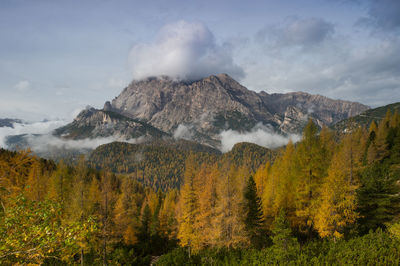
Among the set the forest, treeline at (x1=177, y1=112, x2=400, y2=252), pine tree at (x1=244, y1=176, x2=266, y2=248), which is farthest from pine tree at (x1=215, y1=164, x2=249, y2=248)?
pine tree at (x1=244, y1=176, x2=266, y2=248)

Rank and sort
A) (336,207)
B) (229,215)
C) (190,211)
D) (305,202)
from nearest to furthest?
(336,207)
(305,202)
(229,215)
(190,211)

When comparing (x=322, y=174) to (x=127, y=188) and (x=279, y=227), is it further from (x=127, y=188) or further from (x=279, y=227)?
(x=127, y=188)

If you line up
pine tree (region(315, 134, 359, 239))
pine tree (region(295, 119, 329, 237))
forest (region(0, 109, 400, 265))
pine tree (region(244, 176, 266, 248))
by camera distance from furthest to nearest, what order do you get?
1. pine tree (region(244, 176, 266, 248))
2. pine tree (region(295, 119, 329, 237))
3. pine tree (region(315, 134, 359, 239))
4. forest (region(0, 109, 400, 265))

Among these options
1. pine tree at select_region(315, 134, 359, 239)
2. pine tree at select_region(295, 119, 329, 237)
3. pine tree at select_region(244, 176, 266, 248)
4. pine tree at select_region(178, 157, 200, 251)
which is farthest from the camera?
pine tree at select_region(244, 176, 266, 248)

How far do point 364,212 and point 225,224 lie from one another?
15964 mm

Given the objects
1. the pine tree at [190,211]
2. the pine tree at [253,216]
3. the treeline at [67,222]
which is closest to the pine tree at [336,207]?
the pine tree at [253,216]

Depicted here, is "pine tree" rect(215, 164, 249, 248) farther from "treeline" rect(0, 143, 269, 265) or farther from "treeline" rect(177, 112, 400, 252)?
"treeline" rect(0, 143, 269, 265)

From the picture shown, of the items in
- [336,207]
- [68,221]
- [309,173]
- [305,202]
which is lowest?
[305,202]

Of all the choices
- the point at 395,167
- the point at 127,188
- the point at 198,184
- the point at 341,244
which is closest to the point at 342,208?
the point at 341,244

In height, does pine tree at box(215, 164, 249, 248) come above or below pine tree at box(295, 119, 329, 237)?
below

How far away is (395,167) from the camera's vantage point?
38.9 m

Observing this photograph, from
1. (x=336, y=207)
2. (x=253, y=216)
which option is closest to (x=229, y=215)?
(x=253, y=216)

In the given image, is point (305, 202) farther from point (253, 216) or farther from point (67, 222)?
point (67, 222)

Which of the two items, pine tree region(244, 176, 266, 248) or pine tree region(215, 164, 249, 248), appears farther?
pine tree region(244, 176, 266, 248)
